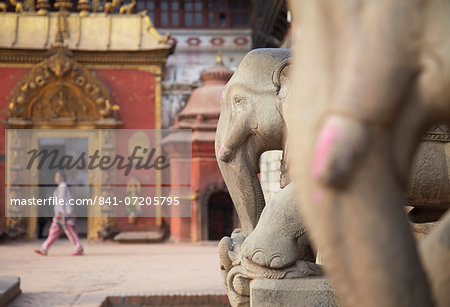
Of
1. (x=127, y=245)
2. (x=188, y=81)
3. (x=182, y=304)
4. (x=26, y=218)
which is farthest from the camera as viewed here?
(x=188, y=81)

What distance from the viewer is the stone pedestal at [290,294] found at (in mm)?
2301

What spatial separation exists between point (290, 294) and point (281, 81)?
947mm

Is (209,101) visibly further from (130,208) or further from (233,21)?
(233,21)

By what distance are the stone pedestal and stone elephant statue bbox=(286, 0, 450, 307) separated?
1326 millimetres

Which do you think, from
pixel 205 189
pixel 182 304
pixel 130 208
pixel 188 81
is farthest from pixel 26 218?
pixel 182 304

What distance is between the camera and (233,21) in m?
20.8

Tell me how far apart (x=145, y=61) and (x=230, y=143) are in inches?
482

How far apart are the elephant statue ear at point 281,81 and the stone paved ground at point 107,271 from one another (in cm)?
294

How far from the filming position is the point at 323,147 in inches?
37.4

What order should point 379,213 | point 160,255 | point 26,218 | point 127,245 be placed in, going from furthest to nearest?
point 26,218
point 127,245
point 160,255
point 379,213

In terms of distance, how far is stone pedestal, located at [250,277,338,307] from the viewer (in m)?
2.30

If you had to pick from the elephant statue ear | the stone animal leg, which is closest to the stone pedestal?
the elephant statue ear

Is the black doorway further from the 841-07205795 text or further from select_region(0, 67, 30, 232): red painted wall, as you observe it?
select_region(0, 67, 30, 232): red painted wall

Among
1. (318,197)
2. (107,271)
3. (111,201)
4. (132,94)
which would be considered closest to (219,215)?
(111,201)
